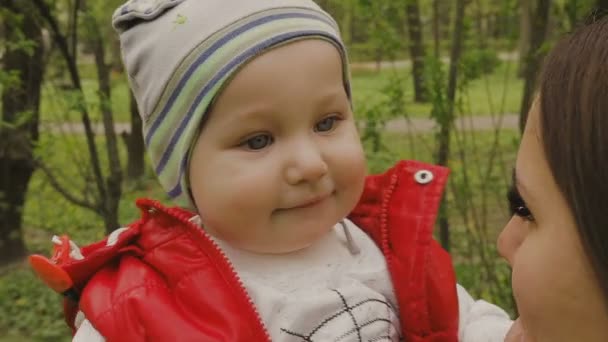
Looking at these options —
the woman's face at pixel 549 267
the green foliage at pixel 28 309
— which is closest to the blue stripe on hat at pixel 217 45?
the woman's face at pixel 549 267

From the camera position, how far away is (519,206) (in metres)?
1.36

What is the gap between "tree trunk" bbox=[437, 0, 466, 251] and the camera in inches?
152

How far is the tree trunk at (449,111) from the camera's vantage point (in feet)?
12.7

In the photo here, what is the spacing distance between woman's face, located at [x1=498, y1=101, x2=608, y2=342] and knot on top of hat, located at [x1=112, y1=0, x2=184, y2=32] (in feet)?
2.98

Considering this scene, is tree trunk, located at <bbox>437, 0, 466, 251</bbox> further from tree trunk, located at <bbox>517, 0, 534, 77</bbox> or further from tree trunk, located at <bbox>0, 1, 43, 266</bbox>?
tree trunk, located at <bbox>0, 1, 43, 266</bbox>

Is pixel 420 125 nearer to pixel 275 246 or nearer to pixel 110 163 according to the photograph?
pixel 110 163

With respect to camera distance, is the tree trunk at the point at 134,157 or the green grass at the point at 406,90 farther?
the tree trunk at the point at 134,157

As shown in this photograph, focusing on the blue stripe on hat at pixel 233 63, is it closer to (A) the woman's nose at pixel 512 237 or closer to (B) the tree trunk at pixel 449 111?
(A) the woman's nose at pixel 512 237

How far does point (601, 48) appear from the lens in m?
1.18

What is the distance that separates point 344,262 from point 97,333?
0.64 m

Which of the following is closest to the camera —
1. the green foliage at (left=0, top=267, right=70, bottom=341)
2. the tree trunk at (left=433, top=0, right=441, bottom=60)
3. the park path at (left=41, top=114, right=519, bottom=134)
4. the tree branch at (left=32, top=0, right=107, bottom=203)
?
the tree branch at (left=32, top=0, right=107, bottom=203)

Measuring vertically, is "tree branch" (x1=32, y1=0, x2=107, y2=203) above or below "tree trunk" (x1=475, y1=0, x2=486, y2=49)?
above

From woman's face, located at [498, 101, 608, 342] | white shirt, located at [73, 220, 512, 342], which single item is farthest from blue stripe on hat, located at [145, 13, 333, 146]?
woman's face, located at [498, 101, 608, 342]

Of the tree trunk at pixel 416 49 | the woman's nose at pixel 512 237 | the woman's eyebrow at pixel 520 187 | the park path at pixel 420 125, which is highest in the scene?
the woman's eyebrow at pixel 520 187
